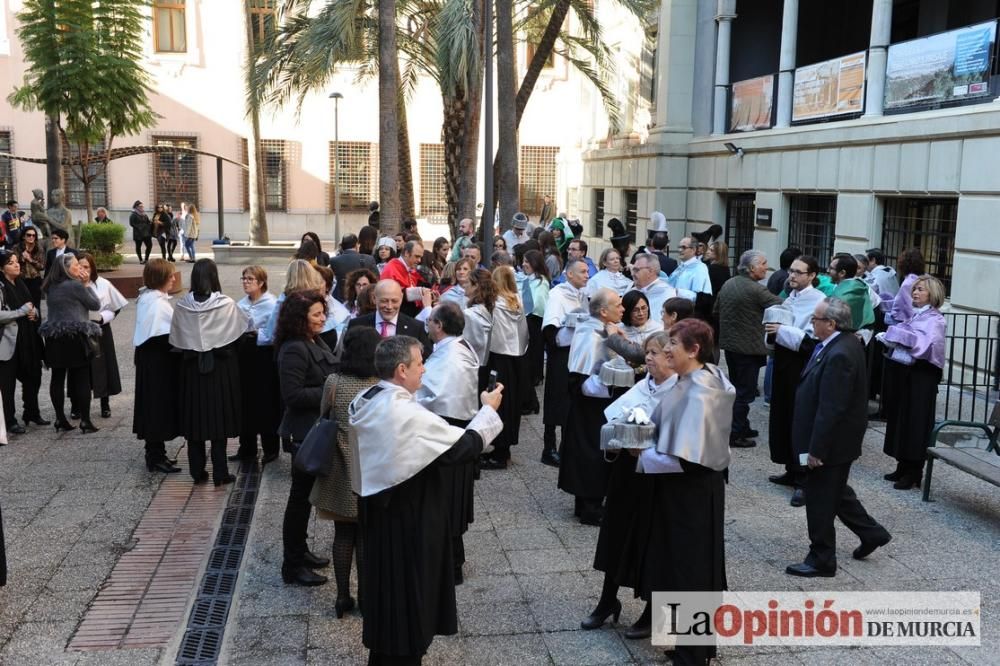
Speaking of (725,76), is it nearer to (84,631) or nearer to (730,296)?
(730,296)

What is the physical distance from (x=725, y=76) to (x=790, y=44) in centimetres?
273

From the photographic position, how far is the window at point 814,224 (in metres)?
15.9

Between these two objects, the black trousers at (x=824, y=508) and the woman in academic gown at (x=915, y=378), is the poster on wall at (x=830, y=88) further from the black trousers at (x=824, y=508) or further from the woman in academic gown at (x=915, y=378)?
the black trousers at (x=824, y=508)

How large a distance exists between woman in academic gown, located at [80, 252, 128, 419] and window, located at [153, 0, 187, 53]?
2812 centimetres

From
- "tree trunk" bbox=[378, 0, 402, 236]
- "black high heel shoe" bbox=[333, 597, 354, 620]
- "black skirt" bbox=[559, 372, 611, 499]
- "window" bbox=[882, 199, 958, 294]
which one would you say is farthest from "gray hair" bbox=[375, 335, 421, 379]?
"tree trunk" bbox=[378, 0, 402, 236]

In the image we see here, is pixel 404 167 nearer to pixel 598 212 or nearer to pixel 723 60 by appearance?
pixel 598 212

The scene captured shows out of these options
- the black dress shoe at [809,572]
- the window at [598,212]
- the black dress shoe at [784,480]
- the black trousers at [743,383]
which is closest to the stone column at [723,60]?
the window at [598,212]

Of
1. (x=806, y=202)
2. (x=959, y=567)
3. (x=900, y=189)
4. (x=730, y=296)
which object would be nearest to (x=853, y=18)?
(x=806, y=202)

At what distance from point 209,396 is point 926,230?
10.2m

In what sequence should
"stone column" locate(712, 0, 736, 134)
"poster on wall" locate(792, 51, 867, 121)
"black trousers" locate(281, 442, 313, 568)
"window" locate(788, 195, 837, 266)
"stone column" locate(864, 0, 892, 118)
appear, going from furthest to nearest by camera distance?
"stone column" locate(712, 0, 736, 134)
"window" locate(788, 195, 837, 266)
"poster on wall" locate(792, 51, 867, 121)
"stone column" locate(864, 0, 892, 118)
"black trousers" locate(281, 442, 313, 568)

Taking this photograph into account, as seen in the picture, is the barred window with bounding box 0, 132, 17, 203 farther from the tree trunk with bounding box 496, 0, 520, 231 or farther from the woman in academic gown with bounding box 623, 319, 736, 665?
the woman in academic gown with bounding box 623, 319, 736, 665

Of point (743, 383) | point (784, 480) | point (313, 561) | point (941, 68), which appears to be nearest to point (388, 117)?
point (941, 68)

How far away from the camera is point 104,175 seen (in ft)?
117

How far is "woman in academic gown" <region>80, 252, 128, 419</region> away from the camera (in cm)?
938
